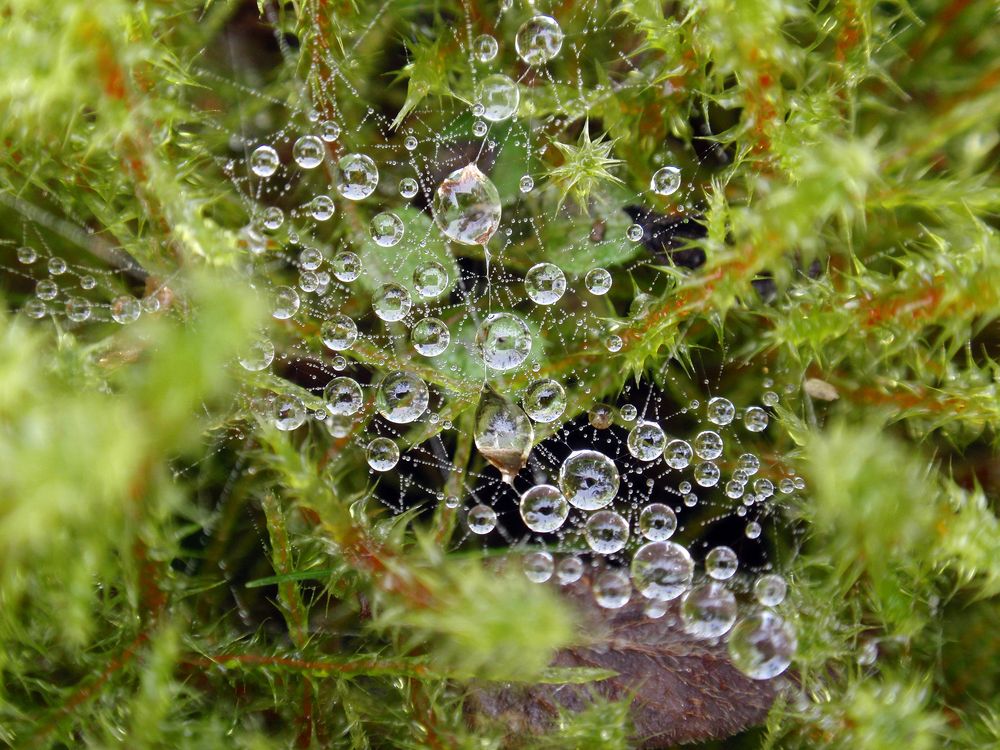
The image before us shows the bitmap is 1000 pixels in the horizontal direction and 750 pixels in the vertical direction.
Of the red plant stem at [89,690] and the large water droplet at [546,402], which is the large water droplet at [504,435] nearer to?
the large water droplet at [546,402]

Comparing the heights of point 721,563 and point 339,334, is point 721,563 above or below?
below

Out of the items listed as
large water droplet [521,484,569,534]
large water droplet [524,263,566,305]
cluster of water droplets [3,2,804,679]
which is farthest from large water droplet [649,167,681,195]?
large water droplet [521,484,569,534]

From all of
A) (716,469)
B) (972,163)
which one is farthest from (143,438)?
(972,163)

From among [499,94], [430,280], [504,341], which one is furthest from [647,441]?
[499,94]

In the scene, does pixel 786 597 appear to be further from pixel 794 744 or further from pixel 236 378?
pixel 236 378

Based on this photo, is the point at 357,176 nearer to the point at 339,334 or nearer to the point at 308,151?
the point at 308,151

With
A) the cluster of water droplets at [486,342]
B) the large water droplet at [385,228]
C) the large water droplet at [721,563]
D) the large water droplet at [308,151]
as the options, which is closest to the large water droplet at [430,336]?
the cluster of water droplets at [486,342]

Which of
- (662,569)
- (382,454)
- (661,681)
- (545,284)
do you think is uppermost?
(545,284)
